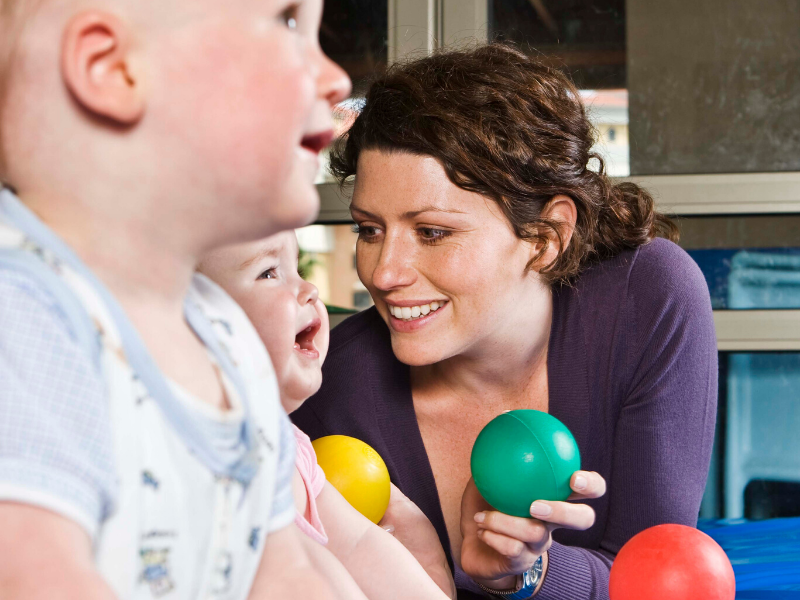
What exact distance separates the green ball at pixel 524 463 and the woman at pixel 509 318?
0.26 ft

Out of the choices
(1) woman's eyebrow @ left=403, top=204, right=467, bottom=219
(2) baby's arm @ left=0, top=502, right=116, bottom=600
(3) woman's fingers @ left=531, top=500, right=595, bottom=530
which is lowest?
(3) woman's fingers @ left=531, top=500, right=595, bottom=530

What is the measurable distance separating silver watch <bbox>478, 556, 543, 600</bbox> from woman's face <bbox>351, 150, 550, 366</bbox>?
33 cm

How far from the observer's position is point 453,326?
119cm

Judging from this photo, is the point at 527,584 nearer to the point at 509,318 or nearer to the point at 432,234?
the point at 509,318

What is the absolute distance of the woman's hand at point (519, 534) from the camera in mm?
958

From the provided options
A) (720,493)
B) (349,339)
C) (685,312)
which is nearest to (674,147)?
(720,493)

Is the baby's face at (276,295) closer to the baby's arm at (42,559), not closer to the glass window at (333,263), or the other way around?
the baby's arm at (42,559)

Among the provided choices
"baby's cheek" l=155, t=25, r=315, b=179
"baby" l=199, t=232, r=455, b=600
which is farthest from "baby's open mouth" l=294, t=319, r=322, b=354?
"baby's cheek" l=155, t=25, r=315, b=179

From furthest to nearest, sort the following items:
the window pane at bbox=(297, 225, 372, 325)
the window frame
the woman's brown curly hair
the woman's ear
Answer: the window pane at bbox=(297, 225, 372, 325) < the window frame < the woman's ear < the woman's brown curly hair

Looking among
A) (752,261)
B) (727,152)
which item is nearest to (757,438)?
(752,261)

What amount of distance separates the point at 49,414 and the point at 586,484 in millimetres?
789

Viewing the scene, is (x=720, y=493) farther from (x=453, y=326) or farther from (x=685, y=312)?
(x=453, y=326)

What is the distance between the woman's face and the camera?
1.17 metres

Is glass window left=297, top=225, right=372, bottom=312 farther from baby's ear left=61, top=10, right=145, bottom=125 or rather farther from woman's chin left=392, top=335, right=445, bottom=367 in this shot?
baby's ear left=61, top=10, right=145, bottom=125
